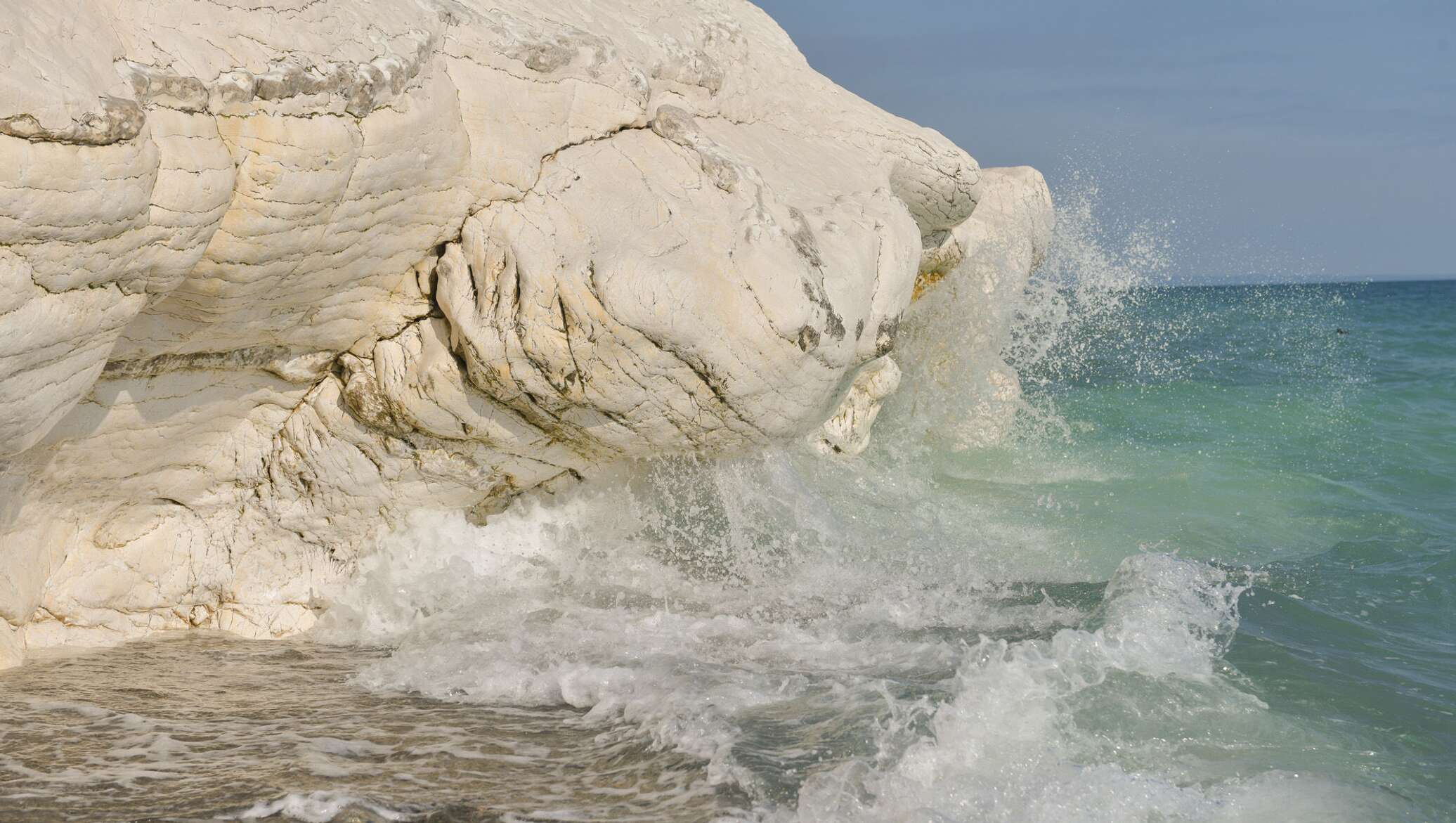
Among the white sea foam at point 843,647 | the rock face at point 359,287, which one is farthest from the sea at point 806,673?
the rock face at point 359,287

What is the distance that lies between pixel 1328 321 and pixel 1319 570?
91.3 ft

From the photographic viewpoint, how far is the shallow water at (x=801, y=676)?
279 cm

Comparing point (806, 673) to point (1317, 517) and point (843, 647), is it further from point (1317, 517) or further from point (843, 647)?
point (1317, 517)

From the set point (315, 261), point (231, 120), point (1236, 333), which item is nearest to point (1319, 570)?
point (315, 261)

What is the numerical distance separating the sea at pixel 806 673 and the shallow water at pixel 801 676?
0.01m

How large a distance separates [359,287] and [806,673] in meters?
1.96

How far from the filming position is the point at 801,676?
355 centimetres

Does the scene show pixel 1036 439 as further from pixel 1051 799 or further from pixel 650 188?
pixel 1051 799

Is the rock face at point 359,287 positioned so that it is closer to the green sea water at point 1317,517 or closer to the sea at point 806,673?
the sea at point 806,673

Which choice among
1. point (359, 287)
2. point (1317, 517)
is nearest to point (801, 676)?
point (359, 287)

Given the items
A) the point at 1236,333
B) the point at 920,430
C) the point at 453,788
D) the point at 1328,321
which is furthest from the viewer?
the point at 1328,321

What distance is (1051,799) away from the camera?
2.76 meters

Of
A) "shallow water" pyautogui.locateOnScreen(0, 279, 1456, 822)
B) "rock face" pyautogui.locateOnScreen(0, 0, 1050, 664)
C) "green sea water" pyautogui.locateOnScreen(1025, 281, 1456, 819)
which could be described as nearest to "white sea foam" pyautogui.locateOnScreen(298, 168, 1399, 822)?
"shallow water" pyautogui.locateOnScreen(0, 279, 1456, 822)

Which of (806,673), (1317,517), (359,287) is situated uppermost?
(359,287)
